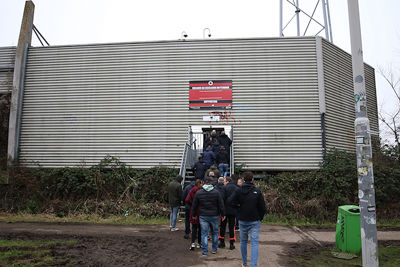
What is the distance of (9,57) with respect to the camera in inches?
627

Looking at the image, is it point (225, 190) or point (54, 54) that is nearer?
point (225, 190)

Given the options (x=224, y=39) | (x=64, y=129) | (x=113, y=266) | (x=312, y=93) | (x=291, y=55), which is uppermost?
(x=224, y=39)

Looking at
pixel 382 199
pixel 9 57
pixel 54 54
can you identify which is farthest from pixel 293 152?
pixel 9 57

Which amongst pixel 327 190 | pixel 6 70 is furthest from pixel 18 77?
pixel 327 190

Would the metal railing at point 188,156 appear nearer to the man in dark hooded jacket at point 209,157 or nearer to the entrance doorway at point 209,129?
the entrance doorway at point 209,129

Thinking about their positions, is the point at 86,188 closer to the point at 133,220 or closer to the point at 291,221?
the point at 133,220

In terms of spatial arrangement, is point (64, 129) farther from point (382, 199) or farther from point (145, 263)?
point (382, 199)

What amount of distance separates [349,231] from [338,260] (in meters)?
0.82

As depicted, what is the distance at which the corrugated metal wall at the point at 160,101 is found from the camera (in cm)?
1390

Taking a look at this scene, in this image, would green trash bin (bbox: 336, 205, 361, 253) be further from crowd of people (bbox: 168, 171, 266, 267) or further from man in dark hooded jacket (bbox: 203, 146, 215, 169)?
man in dark hooded jacket (bbox: 203, 146, 215, 169)

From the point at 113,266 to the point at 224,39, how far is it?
39.6ft

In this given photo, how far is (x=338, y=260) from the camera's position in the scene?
6.21 metres

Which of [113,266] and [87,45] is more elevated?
[87,45]

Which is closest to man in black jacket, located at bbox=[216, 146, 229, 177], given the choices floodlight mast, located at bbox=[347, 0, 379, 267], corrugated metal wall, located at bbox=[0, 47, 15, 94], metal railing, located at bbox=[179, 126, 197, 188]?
metal railing, located at bbox=[179, 126, 197, 188]
